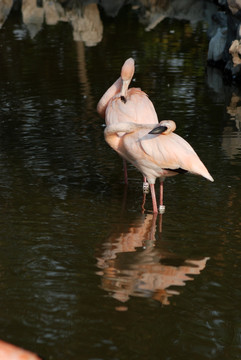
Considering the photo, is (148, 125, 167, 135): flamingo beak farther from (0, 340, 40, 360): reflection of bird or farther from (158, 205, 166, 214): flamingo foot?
(0, 340, 40, 360): reflection of bird

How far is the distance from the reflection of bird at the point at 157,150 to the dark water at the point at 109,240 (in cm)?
47

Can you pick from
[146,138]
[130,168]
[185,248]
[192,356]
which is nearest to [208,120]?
[130,168]

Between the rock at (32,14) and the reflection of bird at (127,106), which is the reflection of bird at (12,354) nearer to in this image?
the reflection of bird at (127,106)

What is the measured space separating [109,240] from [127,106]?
1.97m

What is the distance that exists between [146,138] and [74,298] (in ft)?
7.37

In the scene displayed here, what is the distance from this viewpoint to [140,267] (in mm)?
5777

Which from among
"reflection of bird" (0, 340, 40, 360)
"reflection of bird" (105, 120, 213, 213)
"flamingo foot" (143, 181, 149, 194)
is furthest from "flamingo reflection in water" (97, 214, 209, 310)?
"reflection of bird" (0, 340, 40, 360)

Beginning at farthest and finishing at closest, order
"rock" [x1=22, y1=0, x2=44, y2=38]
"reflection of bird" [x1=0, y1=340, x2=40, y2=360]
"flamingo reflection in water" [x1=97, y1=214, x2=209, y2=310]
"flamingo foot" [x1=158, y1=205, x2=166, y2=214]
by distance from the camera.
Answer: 1. "rock" [x1=22, y1=0, x2=44, y2=38]
2. "flamingo foot" [x1=158, y1=205, x2=166, y2=214]
3. "flamingo reflection in water" [x1=97, y1=214, x2=209, y2=310]
4. "reflection of bird" [x1=0, y1=340, x2=40, y2=360]

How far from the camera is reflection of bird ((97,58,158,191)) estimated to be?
300 inches

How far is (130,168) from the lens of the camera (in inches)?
337

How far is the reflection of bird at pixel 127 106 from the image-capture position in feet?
25.0

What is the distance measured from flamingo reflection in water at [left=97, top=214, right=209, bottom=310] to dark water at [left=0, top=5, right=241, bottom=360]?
1 cm

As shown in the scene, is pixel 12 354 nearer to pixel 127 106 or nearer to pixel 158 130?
pixel 158 130

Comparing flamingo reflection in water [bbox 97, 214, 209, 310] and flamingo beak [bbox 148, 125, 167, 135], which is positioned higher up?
Result: flamingo beak [bbox 148, 125, 167, 135]
